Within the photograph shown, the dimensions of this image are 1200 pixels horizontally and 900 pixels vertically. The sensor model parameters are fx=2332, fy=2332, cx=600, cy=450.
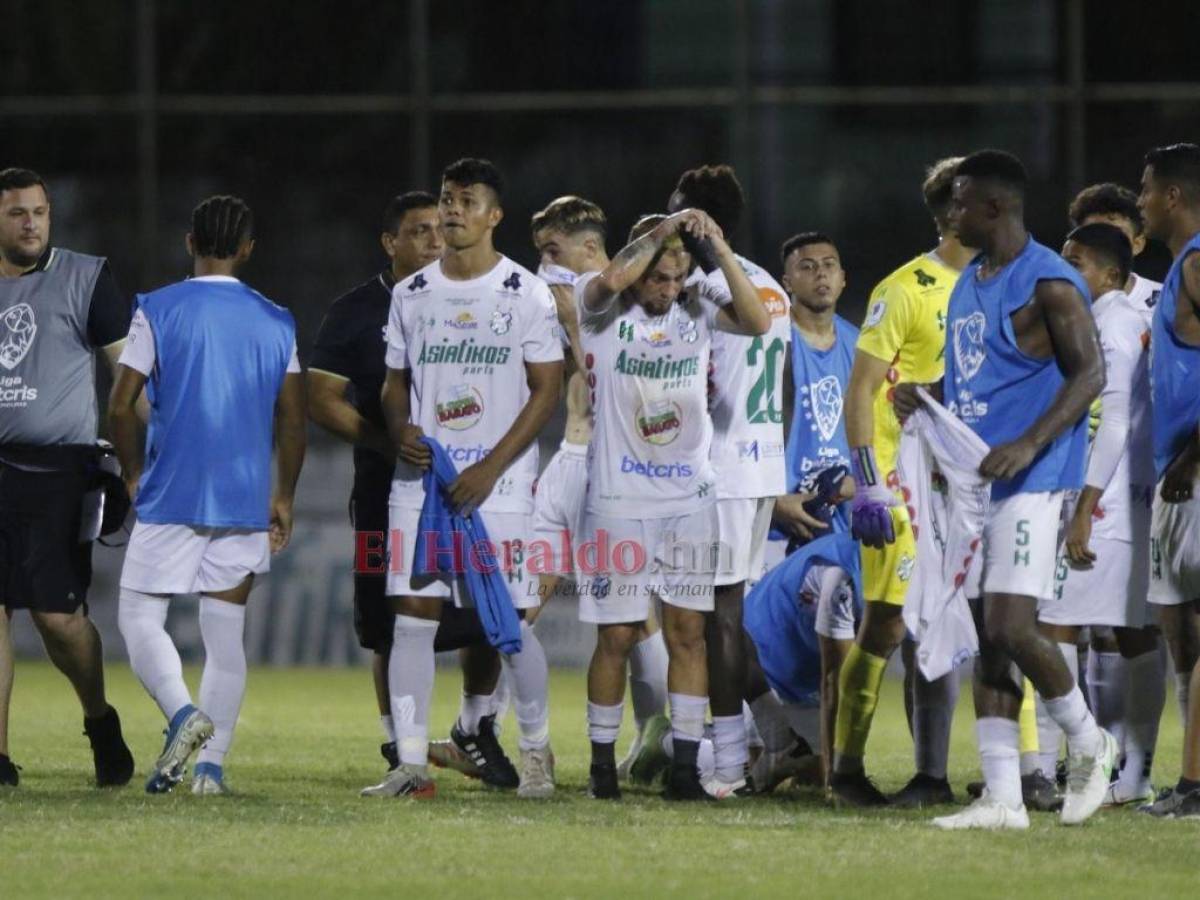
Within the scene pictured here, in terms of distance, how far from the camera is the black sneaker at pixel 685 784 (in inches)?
361

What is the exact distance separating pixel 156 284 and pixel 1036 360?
41.9 feet

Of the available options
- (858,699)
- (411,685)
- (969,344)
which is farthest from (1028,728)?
(411,685)

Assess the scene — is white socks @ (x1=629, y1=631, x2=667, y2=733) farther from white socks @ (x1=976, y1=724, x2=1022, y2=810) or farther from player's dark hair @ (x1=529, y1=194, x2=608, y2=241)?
white socks @ (x1=976, y1=724, x2=1022, y2=810)

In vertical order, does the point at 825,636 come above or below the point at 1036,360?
below

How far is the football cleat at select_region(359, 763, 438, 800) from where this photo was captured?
29.8 ft

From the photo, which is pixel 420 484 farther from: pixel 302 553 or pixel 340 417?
pixel 302 553

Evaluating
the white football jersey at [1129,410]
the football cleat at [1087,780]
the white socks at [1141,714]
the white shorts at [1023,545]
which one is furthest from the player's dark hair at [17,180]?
the white socks at [1141,714]

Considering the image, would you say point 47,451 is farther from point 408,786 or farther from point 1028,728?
point 1028,728

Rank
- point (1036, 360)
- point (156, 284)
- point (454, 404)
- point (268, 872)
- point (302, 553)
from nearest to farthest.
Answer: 1. point (268, 872)
2. point (1036, 360)
3. point (454, 404)
4. point (302, 553)
5. point (156, 284)

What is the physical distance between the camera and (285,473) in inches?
373

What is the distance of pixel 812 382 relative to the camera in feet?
34.4

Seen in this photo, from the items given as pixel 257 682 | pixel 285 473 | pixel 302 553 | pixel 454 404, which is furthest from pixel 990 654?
pixel 302 553

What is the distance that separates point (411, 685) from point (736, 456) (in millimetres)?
1635

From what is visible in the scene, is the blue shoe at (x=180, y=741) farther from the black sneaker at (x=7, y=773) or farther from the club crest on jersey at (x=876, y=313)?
the club crest on jersey at (x=876, y=313)
